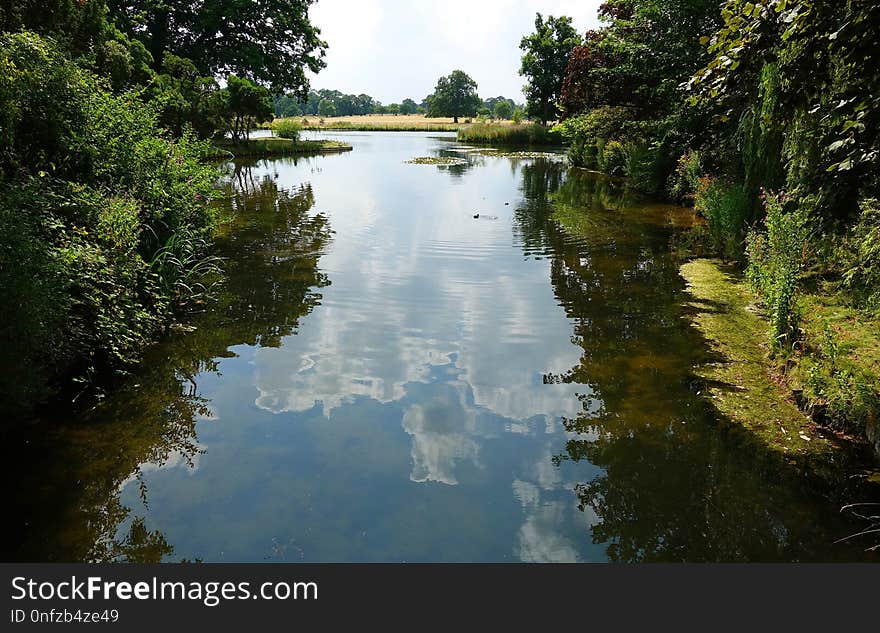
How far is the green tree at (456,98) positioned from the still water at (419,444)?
103 m

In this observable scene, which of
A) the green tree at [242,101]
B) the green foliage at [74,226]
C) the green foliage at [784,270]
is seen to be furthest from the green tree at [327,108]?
the green foliage at [784,270]

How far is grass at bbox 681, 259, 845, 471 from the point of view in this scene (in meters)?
5.44

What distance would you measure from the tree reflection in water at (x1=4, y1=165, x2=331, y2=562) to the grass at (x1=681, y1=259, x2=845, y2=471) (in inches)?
211

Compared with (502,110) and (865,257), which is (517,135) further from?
(502,110)

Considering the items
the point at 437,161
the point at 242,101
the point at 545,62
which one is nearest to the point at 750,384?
the point at 437,161

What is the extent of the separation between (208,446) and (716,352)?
6.18 metres

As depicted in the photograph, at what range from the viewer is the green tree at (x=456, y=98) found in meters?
108

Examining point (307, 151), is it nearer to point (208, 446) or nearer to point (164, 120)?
point (164, 120)

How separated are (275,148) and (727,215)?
110 ft

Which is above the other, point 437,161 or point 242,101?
point 242,101

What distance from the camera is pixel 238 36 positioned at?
135 feet

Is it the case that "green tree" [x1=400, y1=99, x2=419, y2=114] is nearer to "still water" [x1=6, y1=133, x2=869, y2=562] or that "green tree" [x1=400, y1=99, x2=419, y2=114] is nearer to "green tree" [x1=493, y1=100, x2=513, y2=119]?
"green tree" [x1=493, y1=100, x2=513, y2=119]

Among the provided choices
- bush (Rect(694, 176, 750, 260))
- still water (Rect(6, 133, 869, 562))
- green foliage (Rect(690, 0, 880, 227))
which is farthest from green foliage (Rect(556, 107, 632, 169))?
green foliage (Rect(690, 0, 880, 227))

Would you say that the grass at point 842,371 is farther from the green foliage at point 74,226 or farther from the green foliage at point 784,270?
the green foliage at point 74,226
